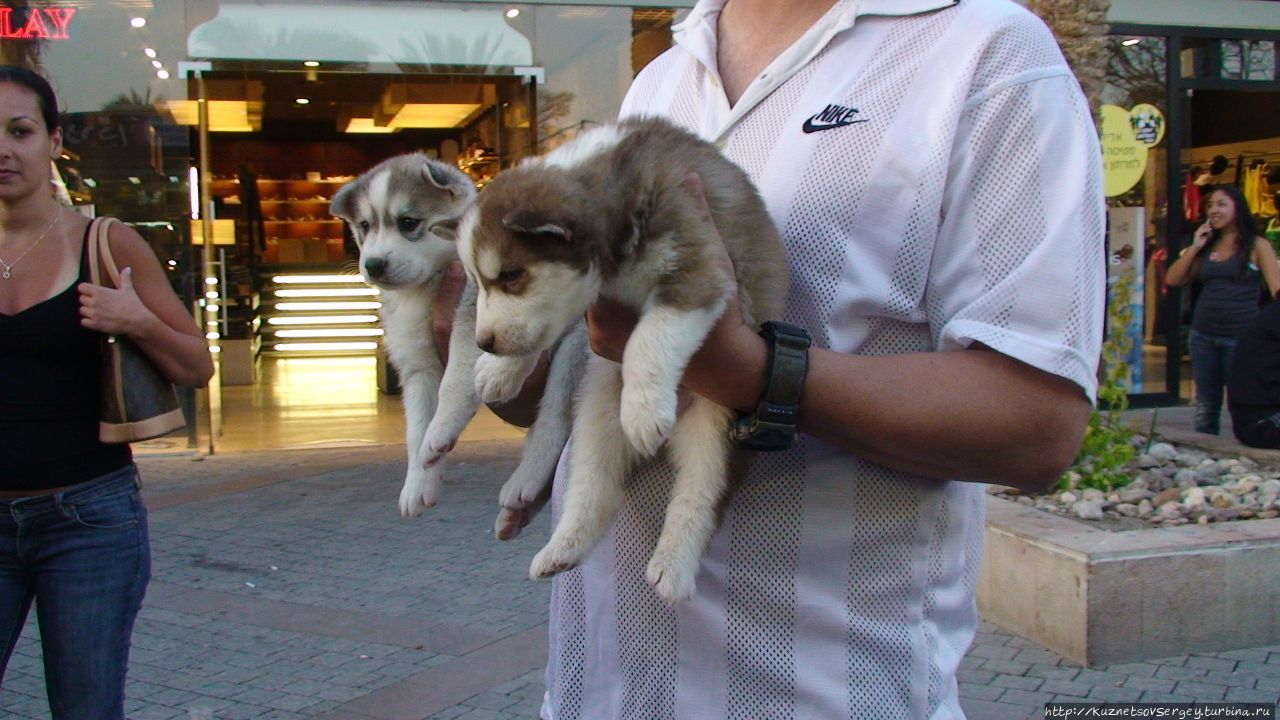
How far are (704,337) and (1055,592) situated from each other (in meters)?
4.53

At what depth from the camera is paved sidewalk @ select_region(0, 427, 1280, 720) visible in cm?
531

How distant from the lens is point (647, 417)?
1.81 m

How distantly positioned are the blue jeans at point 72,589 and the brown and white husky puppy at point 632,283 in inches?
88.3

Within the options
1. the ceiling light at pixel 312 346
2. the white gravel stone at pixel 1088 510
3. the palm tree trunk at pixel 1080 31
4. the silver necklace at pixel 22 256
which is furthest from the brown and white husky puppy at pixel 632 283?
the ceiling light at pixel 312 346

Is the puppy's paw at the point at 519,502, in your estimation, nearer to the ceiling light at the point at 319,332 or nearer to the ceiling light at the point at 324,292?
the ceiling light at the point at 324,292

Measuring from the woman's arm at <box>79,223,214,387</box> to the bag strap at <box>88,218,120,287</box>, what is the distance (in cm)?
3

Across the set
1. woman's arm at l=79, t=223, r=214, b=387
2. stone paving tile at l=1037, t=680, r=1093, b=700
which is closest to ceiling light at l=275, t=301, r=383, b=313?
woman's arm at l=79, t=223, r=214, b=387

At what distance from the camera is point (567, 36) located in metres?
12.1

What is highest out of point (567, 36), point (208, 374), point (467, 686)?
point (567, 36)

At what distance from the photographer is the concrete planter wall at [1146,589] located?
549 centimetres

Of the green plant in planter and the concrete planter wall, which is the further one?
the green plant in planter

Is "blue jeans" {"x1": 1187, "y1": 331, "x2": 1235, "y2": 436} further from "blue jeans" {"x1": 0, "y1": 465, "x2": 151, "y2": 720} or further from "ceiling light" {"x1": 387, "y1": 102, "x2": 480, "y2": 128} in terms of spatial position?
"blue jeans" {"x1": 0, "y1": 465, "x2": 151, "y2": 720}

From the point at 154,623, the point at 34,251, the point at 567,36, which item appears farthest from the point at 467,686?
the point at 567,36

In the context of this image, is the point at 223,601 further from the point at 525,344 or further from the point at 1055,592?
the point at 525,344
